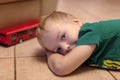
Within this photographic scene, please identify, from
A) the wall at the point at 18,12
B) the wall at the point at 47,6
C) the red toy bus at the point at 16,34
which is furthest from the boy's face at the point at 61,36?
the wall at the point at 47,6

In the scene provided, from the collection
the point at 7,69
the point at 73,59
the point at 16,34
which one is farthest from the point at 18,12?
the point at 73,59

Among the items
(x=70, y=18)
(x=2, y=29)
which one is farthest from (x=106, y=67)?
(x=2, y=29)

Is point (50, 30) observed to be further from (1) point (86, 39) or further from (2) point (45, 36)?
(1) point (86, 39)

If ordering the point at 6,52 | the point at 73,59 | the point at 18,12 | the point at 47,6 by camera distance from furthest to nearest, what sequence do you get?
the point at 47,6
the point at 18,12
the point at 6,52
the point at 73,59

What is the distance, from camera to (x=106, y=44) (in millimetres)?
807

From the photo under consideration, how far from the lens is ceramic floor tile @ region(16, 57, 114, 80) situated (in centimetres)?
77

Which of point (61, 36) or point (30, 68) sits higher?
point (61, 36)

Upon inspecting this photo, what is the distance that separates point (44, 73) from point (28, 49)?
9.3 inches

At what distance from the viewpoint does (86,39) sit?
0.77 meters

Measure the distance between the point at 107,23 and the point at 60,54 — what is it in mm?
204

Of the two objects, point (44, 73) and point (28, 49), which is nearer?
point (44, 73)

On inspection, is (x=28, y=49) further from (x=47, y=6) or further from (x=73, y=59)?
(x=47, y=6)

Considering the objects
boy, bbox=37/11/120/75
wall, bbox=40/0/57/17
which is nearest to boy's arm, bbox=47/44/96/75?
boy, bbox=37/11/120/75

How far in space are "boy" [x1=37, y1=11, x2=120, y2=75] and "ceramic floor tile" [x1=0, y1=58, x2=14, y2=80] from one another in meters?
0.14
